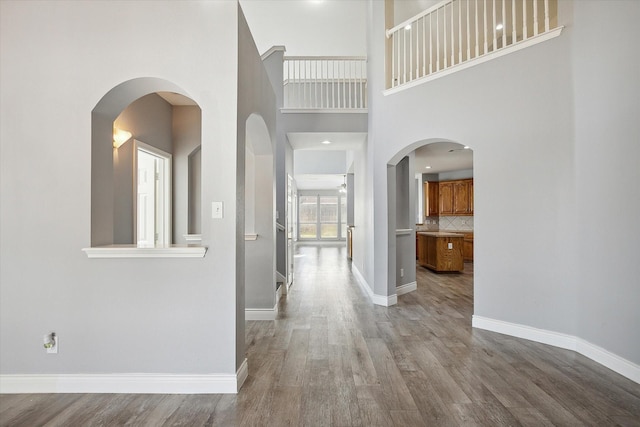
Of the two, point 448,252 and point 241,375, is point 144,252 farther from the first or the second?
point 448,252

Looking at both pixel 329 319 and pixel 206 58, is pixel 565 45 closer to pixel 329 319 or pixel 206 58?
pixel 206 58

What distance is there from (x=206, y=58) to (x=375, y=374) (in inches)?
103

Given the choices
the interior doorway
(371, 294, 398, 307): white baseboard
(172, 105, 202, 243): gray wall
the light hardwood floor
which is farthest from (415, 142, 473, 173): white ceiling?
the interior doorway

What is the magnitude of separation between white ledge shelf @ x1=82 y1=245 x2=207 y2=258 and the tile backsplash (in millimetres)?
8112

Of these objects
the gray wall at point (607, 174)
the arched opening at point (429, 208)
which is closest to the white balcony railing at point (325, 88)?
the arched opening at point (429, 208)

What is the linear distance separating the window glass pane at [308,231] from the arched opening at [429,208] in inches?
228

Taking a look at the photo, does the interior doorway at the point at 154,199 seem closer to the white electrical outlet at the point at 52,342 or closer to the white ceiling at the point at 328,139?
the white ceiling at the point at 328,139

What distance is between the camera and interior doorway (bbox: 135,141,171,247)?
15.4 feet

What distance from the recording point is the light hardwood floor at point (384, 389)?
1.94 metres

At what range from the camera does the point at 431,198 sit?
9.42 meters

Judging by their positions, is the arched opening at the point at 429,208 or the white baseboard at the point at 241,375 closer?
the white baseboard at the point at 241,375

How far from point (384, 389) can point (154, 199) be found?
13.4 ft

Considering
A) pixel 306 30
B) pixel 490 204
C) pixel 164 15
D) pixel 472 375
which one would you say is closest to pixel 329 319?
pixel 472 375

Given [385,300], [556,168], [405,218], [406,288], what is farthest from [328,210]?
[556,168]
